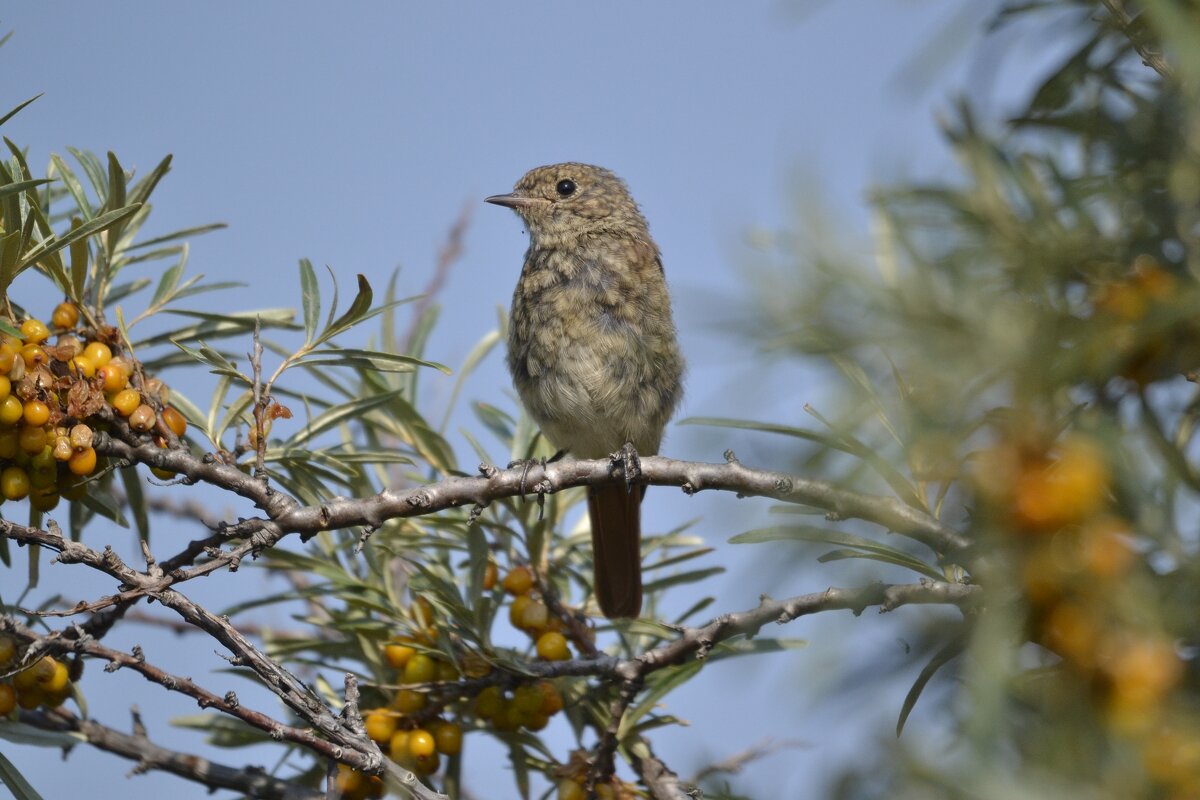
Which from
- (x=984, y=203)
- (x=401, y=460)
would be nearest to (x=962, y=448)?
(x=984, y=203)

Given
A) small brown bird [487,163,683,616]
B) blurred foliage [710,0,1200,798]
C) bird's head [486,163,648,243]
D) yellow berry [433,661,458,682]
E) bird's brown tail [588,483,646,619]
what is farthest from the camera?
bird's head [486,163,648,243]

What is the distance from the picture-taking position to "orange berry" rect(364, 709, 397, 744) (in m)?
2.53

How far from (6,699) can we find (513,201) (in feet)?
10.7

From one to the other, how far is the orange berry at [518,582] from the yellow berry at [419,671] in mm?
340

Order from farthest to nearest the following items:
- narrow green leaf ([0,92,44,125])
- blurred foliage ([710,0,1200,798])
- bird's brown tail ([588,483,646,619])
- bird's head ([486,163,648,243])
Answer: bird's head ([486,163,648,243])
bird's brown tail ([588,483,646,619])
narrow green leaf ([0,92,44,125])
blurred foliage ([710,0,1200,798])

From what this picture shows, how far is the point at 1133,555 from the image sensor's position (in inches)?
32.3

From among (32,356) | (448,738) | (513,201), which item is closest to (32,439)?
(32,356)

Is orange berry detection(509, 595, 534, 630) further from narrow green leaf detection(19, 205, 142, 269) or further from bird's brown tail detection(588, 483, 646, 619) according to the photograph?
narrow green leaf detection(19, 205, 142, 269)

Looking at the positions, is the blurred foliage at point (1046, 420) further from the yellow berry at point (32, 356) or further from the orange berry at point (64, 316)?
the orange berry at point (64, 316)

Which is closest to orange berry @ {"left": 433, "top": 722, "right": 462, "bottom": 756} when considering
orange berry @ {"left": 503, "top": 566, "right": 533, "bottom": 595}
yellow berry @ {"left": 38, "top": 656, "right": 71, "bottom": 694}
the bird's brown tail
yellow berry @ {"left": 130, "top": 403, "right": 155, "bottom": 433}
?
orange berry @ {"left": 503, "top": 566, "right": 533, "bottom": 595}

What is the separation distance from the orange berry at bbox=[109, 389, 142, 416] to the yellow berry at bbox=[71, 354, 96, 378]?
0.22ft

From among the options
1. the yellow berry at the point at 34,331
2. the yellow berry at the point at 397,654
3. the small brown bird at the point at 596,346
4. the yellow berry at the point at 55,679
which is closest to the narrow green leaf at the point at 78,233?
the yellow berry at the point at 34,331

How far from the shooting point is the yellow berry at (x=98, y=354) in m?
2.25

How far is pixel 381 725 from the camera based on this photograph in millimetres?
2533
